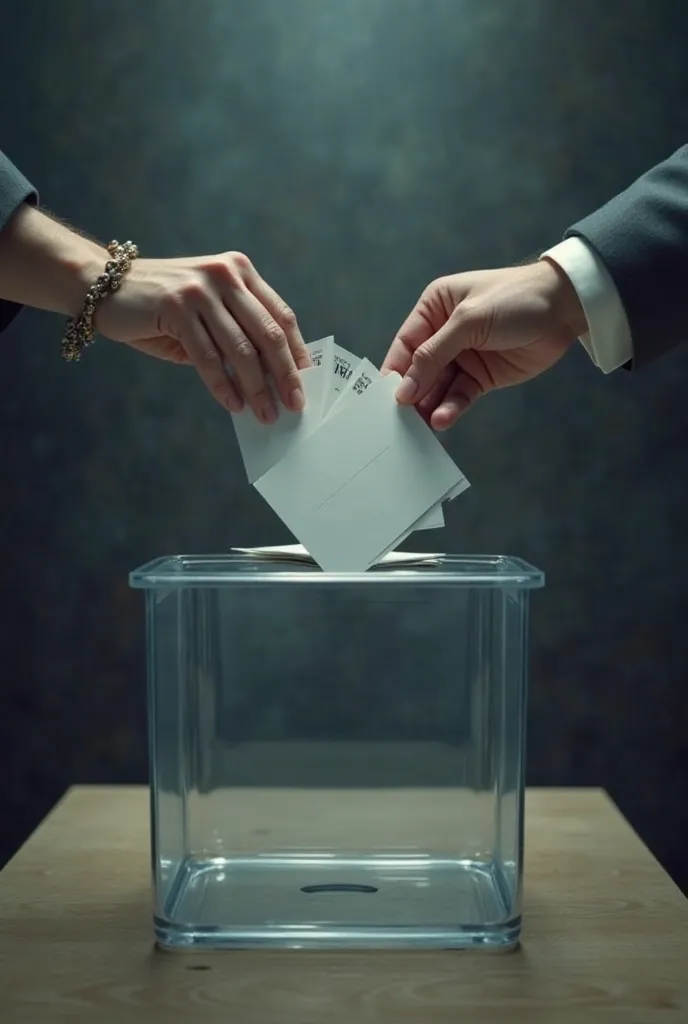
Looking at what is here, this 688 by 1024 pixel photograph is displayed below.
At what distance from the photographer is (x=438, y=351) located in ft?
3.61

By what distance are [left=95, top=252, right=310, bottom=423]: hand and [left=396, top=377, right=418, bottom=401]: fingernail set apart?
87 mm

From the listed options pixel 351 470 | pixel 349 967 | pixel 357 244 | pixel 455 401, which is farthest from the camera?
pixel 357 244

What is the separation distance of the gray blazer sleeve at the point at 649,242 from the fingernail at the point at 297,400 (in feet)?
0.92

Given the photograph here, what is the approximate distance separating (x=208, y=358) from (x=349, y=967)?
522mm

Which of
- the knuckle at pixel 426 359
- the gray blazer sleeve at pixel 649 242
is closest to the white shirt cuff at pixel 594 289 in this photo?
the gray blazer sleeve at pixel 649 242

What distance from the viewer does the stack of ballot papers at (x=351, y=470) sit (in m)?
0.99

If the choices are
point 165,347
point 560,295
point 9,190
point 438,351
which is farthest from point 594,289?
point 9,190

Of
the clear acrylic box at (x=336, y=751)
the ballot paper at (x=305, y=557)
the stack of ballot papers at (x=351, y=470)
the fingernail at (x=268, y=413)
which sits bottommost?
the clear acrylic box at (x=336, y=751)

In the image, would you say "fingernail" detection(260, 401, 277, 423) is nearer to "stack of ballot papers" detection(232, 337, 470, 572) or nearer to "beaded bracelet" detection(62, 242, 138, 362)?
"stack of ballot papers" detection(232, 337, 470, 572)

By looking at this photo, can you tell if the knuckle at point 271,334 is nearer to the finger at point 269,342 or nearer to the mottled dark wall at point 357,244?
the finger at point 269,342

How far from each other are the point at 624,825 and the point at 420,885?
37 centimetres

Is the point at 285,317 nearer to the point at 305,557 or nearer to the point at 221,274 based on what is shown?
the point at 221,274

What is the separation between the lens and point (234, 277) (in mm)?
1077

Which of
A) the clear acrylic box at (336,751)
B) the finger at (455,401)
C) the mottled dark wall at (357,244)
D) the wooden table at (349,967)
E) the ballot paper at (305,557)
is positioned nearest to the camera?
the wooden table at (349,967)
